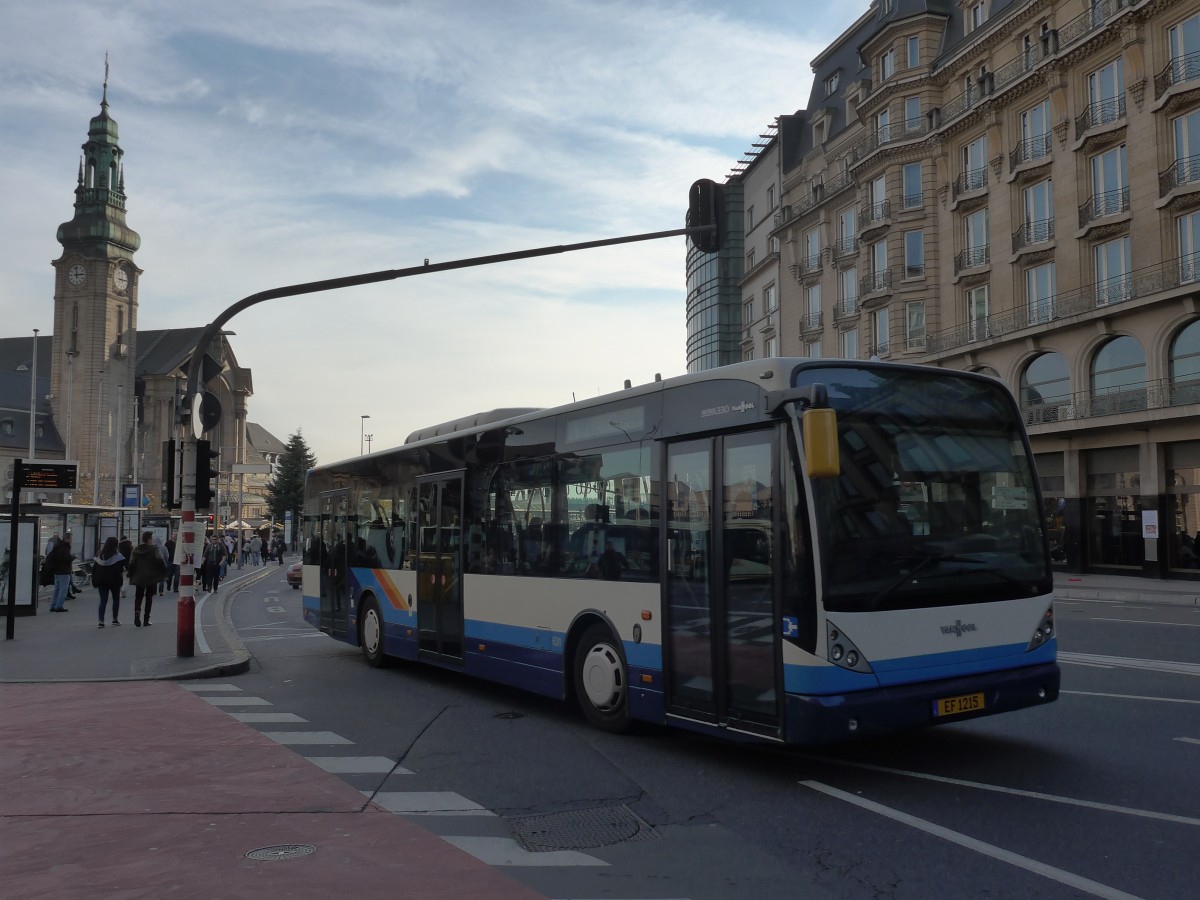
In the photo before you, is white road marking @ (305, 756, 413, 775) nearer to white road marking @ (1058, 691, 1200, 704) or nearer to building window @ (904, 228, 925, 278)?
white road marking @ (1058, 691, 1200, 704)

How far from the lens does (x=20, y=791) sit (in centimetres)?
763

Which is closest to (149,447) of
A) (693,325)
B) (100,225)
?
(100,225)

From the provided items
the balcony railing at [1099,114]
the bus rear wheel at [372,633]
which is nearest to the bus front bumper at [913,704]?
the bus rear wheel at [372,633]

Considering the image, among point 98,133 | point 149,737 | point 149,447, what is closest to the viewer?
point 149,737

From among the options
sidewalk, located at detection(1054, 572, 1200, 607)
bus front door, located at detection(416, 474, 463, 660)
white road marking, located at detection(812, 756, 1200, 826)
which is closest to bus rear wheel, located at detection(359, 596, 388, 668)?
bus front door, located at detection(416, 474, 463, 660)

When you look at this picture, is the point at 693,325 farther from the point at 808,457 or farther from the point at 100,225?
the point at 808,457

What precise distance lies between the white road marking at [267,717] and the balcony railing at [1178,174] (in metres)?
30.2

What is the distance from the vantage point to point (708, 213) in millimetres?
13484

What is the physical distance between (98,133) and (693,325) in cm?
5356

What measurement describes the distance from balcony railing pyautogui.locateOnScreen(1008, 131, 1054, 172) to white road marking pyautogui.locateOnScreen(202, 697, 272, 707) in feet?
111

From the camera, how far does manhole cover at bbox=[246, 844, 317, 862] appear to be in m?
5.94

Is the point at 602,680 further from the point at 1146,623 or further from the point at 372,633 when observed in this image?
the point at 1146,623

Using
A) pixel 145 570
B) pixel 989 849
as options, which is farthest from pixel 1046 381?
pixel 989 849

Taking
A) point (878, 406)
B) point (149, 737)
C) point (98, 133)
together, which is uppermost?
point (98, 133)
